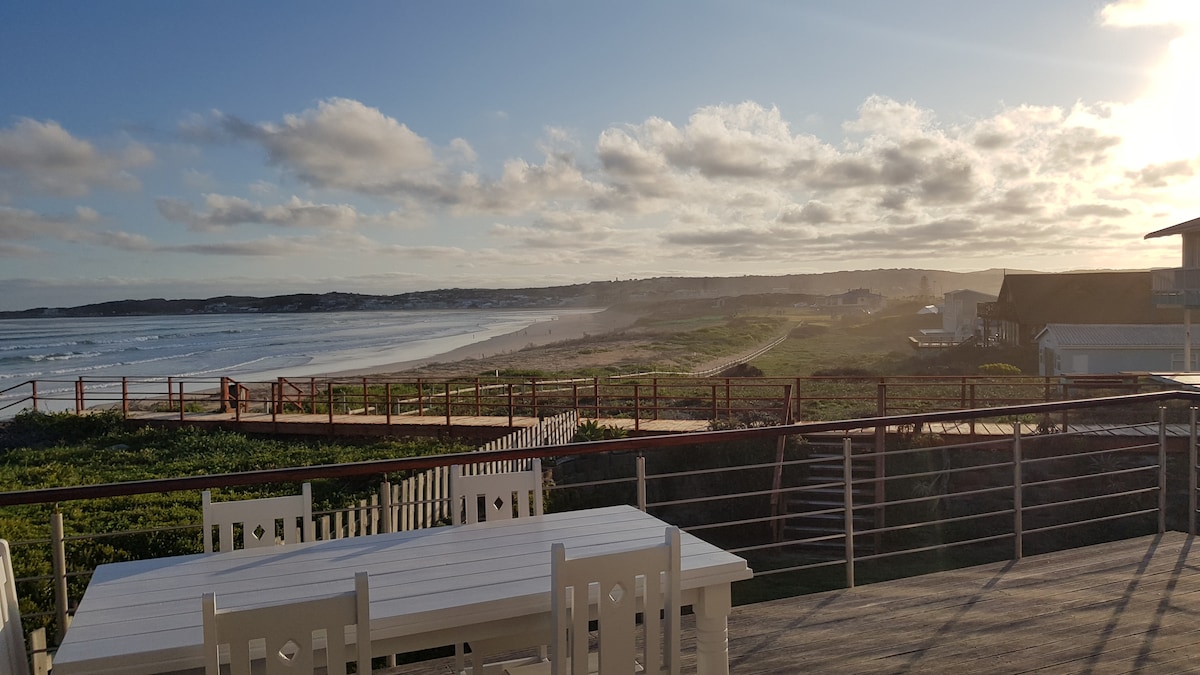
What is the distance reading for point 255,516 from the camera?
2949mm

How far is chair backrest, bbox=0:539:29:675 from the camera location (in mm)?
2092

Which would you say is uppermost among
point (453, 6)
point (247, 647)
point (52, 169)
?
point (52, 169)

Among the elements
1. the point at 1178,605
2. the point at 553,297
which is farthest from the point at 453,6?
the point at 553,297

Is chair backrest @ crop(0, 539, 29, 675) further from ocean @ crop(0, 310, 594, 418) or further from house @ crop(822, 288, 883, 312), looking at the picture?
house @ crop(822, 288, 883, 312)

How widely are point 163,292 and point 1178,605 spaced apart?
92611 mm

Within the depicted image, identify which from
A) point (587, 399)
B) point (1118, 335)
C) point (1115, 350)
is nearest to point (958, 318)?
point (1118, 335)

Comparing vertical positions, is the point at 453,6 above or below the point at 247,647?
above

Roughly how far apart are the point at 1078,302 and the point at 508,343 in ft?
129

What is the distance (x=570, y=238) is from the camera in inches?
2660

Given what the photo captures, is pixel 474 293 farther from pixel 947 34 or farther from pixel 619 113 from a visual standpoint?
pixel 947 34

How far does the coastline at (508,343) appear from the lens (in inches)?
1604

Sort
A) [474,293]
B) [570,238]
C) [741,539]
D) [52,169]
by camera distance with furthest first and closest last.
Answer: [474,293] < [570,238] < [52,169] < [741,539]

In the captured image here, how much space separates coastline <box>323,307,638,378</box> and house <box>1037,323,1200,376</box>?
76.5 feet

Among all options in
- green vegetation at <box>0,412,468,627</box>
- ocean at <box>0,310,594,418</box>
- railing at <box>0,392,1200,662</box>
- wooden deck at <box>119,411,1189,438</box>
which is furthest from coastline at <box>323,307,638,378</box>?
railing at <box>0,392,1200,662</box>
